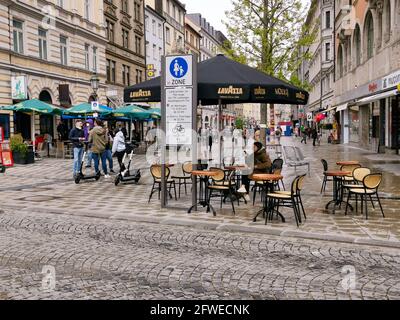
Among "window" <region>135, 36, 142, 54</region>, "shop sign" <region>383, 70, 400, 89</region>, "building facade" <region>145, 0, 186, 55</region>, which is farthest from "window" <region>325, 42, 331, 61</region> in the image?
"shop sign" <region>383, 70, 400, 89</region>

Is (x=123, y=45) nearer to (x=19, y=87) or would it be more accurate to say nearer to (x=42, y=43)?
(x=42, y=43)

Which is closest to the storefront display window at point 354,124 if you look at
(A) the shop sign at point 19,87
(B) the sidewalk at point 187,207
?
(B) the sidewalk at point 187,207

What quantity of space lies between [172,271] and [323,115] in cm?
4570

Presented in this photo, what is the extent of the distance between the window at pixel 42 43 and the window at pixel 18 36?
6.05ft

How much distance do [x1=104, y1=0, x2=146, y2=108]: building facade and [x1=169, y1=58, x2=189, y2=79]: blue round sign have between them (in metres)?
28.3

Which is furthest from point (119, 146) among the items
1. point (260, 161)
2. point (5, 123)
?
point (5, 123)

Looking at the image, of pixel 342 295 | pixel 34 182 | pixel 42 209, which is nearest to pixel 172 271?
pixel 342 295

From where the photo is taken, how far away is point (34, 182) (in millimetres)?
13844

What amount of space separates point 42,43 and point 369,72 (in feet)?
66.4

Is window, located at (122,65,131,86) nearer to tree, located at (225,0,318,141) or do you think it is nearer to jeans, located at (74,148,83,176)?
tree, located at (225,0,318,141)

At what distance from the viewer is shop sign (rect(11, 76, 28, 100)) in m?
23.4

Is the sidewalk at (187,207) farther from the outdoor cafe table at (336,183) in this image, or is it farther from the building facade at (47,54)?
the building facade at (47,54)

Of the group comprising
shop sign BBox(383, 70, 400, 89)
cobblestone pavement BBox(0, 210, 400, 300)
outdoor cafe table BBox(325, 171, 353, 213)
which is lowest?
cobblestone pavement BBox(0, 210, 400, 300)
